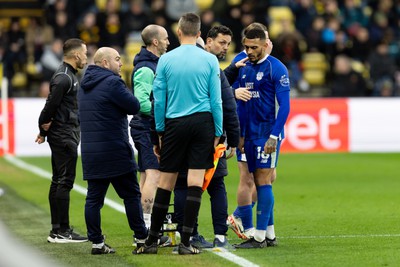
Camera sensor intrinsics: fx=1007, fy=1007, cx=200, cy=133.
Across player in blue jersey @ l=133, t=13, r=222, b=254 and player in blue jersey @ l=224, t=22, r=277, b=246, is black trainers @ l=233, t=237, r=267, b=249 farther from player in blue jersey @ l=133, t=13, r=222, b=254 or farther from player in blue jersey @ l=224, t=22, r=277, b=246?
player in blue jersey @ l=133, t=13, r=222, b=254

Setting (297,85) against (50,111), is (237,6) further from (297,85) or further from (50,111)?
(50,111)

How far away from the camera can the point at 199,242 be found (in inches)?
372

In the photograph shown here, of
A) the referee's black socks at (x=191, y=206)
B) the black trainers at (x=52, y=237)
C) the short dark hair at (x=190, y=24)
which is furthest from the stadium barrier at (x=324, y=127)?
the short dark hair at (x=190, y=24)

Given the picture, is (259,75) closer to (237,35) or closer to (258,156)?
(258,156)

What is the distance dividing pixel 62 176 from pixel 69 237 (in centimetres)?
64

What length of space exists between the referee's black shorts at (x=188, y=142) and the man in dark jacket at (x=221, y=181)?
0.82 feet

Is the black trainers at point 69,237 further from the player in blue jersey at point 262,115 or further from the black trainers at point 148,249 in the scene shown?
the player in blue jersey at point 262,115

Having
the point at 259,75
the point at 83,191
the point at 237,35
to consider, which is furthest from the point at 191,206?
the point at 237,35

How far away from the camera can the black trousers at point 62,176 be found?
1028 centimetres

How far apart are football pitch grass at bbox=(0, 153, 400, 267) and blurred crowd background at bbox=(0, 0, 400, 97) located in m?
6.01

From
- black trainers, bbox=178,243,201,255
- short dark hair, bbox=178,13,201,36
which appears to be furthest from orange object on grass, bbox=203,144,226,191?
short dark hair, bbox=178,13,201,36

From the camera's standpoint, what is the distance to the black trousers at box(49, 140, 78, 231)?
1028 cm

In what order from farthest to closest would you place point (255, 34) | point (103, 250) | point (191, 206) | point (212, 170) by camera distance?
point (255, 34) < point (103, 250) < point (212, 170) < point (191, 206)

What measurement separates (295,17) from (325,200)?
599 inches
